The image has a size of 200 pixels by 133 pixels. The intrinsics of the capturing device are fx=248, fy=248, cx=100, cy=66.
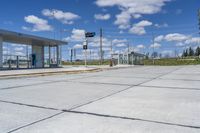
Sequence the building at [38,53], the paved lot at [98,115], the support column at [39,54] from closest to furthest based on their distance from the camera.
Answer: the paved lot at [98,115]
the building at [38,53]
the support column at [39,54]

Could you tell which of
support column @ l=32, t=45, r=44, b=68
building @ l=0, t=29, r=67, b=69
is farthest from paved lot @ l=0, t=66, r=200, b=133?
support column @ l=32, t=45, r=44, b=68

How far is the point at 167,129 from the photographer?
449 centimetres

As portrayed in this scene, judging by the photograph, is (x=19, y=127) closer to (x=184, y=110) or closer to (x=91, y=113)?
(x=91, y=113)

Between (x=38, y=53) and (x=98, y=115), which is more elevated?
(x=38, y=53)

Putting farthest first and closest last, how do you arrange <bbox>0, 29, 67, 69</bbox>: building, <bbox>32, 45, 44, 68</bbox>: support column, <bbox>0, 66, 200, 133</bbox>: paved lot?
<bbox>32, 45, 44, 68</bbox>: support column < <bbox>0, 29, 67, 69</bbox>: building < <bbox>0, 66, 200, 133</bbox>: paved lot

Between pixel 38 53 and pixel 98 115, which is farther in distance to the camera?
pixel 38 53

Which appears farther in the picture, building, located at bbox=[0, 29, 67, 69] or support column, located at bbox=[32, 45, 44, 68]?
support column, located at bbox=[32, 45, 44, 68]

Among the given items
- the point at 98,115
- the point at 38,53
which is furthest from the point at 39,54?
the point at 98,115

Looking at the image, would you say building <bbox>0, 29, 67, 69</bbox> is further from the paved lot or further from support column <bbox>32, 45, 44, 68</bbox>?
the paved lot

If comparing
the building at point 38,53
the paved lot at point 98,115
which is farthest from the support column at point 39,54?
the paved lot at point 98,115

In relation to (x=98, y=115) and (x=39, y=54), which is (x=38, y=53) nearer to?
(x=39, y=54)

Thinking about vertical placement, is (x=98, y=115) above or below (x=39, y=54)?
below

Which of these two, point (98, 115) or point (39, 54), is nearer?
point (98, 115)

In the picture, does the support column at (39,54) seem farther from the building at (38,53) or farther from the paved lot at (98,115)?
the paved lot at (98,115)
